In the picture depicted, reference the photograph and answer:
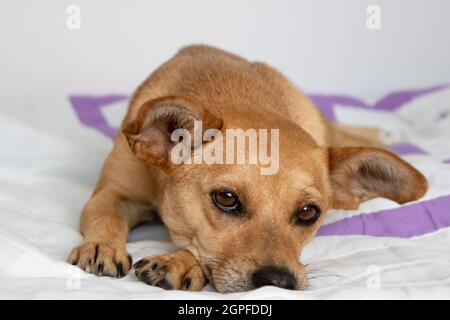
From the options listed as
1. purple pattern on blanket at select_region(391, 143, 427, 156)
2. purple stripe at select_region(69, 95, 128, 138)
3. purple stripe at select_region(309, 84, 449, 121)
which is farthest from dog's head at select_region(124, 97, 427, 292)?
purple stripe at select_region(309, 84, 449, 121)

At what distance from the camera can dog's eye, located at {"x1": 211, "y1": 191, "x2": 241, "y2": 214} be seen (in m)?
2.46

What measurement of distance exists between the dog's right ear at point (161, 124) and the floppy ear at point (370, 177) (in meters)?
0.62

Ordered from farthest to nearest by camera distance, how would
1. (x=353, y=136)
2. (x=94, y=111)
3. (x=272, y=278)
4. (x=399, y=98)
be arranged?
(x=399, y=98), (x=94, y=111), (x=353, y=136), (x=272, y=278)

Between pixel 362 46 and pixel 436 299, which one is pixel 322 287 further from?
pixel 362 46

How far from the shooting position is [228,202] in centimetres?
247

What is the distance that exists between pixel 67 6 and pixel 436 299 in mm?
4181

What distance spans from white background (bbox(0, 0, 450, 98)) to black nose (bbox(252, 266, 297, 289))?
3.47 metres

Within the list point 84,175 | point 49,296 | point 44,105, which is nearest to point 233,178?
point 49,296

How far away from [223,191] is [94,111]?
8.77ft

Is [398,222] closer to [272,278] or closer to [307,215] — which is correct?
[307,215]

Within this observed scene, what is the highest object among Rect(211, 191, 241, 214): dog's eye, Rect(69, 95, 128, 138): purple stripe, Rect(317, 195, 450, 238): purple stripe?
Rect(211, 191, 241, 214): dog's eye

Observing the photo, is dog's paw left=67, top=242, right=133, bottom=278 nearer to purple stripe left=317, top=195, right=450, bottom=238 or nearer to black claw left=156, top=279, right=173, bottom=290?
black claw left=156, top=279, right=173, bottom=290

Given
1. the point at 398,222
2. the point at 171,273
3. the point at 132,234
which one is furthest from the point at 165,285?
the point at 398,222

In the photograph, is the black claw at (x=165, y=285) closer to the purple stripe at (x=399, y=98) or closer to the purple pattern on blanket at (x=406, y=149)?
the purple pattern on blanket at (x=406, y=149)
